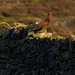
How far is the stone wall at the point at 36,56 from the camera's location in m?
8.44

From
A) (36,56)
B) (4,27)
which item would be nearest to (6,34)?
(4,27)

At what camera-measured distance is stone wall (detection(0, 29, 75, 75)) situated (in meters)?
8.44

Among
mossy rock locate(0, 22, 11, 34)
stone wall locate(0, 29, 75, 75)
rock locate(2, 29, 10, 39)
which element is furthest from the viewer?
mossy rock locate(0, 22, 11, 34)

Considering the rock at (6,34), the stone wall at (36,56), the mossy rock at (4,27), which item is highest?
the mossy rock at (4,27)

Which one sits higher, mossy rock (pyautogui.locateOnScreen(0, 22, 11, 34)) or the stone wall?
mossy rock (pyautogui.locateOnScreen(0, 22, 11, 34))

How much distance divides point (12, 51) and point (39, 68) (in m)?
1.61

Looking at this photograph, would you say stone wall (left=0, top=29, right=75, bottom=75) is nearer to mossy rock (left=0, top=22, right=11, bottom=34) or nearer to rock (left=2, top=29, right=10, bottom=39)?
rock (left=2, top=29, right=10, bottom=39)

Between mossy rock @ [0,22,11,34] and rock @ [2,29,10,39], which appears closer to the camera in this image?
rock @ [2,29,10,39]

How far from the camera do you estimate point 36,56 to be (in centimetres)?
941

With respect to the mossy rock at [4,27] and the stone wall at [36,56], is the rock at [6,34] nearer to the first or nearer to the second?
the stone wall at [36,56]

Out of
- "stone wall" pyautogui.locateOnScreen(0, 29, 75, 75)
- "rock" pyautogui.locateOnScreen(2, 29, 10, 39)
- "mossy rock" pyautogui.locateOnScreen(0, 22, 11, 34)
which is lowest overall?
"stone wall" pyautogui.locateOnScreen(0, 29, 75, 75)

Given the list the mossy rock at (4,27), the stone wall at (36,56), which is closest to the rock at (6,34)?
the stone wall at (36,56)

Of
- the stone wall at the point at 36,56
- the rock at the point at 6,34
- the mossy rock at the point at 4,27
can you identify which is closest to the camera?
the stone wall at the point at 36,56

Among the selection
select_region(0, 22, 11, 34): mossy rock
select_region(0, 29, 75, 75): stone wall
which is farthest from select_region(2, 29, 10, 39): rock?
select_region(0, 22, 11, 34): mossy rock
